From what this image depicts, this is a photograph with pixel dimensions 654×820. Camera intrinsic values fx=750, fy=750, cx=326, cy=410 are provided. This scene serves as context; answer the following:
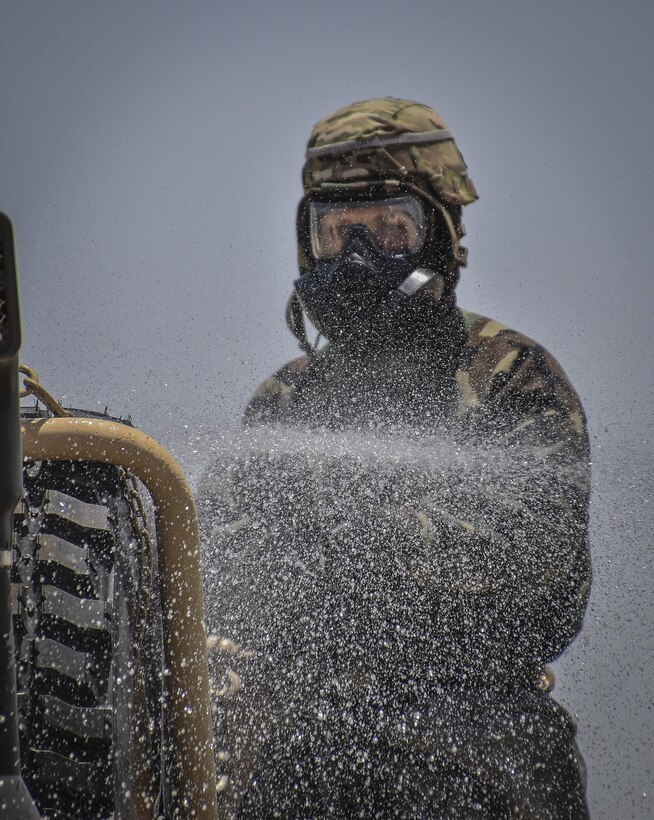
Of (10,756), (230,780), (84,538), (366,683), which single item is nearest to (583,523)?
(366,683)

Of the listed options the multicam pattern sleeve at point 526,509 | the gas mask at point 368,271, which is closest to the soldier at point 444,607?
the multicam pattern sleeve at point 526,509

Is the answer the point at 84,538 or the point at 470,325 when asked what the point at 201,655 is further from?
the point at 470,325

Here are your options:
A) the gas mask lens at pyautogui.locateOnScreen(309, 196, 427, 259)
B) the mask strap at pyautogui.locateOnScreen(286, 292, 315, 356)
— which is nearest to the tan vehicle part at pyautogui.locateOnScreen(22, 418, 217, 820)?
the gas mask lens at pyautogui.locateOnScreen(309, 196, 427, 259)

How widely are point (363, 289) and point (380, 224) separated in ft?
1.43

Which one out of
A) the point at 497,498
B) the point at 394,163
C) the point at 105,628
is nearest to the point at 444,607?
the point at 497,498

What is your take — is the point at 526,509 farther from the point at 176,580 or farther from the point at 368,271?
the point at 176,580

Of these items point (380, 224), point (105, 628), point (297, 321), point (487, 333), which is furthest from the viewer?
point (297, 321)

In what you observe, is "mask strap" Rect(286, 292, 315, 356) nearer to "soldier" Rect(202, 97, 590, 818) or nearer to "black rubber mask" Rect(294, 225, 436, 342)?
"black rubber mask" Rect(294, 225, 436, 342)

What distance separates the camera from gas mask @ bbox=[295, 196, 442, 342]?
12.0ft

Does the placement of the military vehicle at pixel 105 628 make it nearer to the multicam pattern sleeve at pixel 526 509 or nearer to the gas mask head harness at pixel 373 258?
the multicam pattern sleeve at pixel 526 509

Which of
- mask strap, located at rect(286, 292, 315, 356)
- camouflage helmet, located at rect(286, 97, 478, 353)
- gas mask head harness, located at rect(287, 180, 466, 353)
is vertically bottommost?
mask strap, located at rect(286, 292, 315, 356)

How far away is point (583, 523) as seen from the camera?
116 inches

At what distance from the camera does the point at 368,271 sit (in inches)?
145

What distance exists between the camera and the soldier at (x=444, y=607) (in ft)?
8.45
